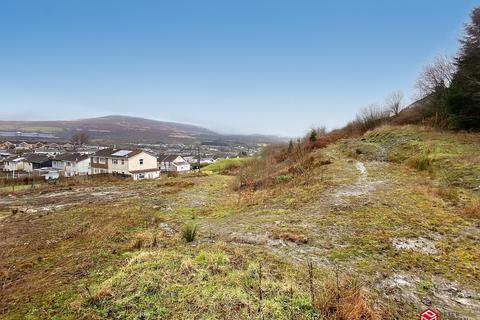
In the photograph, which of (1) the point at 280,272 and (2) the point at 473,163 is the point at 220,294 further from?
(2) the point at 473,163

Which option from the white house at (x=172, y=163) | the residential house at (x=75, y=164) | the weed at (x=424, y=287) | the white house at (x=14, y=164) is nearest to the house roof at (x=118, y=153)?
the residential house at (x=75, y=164)

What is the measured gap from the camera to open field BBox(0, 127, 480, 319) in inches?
134

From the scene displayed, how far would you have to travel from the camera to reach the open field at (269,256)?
3416 mm

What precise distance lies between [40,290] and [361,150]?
670 inches

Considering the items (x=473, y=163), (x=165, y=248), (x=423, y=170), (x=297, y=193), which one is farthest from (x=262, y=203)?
(x=473, y=163)

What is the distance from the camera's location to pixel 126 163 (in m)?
37.8

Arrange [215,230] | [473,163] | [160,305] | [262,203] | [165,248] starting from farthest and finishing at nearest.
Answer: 1. [473,163]
2. [262,203]
3. [215,230]
4. [165,248]
5. [160,305]

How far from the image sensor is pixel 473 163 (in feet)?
33.3

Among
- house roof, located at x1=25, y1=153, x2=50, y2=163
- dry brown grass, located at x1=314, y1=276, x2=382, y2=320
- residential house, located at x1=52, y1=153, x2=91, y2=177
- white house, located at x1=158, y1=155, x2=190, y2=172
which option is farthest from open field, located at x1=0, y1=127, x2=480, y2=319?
house roof, located at x1=25, y1=153, x2=50, y2=163

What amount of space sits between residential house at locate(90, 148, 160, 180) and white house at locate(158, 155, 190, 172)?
12181mm

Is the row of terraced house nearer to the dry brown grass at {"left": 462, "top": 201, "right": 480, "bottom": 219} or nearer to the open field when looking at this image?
the open field

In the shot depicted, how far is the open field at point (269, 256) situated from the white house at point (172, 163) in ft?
147

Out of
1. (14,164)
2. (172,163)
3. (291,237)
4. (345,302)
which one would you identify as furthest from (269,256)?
(14,164)

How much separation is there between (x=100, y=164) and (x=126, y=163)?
6.00m
